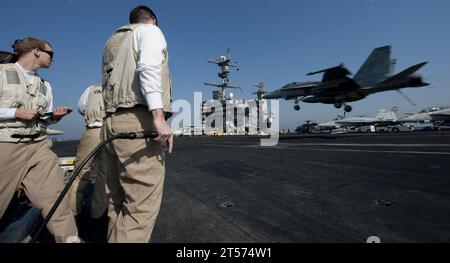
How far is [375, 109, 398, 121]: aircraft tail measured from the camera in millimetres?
43750

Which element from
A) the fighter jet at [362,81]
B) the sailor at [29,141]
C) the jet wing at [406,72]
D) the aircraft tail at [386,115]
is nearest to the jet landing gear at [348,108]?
the fighter jet at [362,81]

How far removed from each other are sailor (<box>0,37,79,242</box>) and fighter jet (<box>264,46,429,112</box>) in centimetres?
1915

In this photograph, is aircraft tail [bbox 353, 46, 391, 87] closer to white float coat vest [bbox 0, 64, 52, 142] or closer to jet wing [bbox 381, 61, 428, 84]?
jet wing [bbox 381, 61, 428, 84]

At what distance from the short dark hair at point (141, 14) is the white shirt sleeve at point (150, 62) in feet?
0.87

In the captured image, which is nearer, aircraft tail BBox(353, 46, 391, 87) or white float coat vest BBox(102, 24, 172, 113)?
white float coat vest BBox(102, 24, 172, 113)

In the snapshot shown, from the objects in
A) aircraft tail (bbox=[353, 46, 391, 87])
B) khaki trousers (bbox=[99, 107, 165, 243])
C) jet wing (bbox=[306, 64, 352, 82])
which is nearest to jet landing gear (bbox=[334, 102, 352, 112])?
aircraft tail (bbox=[353, 46, 391, 87])

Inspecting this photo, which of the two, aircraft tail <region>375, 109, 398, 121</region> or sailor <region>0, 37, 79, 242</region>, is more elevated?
aircraft tail <region>375, 109, 398, 121</region>

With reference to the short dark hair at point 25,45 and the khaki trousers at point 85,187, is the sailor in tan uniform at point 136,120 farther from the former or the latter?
the short dark hair at point 25,45

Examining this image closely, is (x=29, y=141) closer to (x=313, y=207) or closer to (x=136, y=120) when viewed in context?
(x=136, y=120)

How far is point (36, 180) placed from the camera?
2.19m

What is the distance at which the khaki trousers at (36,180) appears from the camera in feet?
6.61

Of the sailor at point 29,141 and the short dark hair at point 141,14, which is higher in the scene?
the short dark hair at point 141,14

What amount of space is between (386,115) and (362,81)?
32104mm
